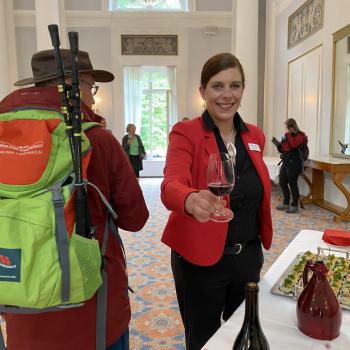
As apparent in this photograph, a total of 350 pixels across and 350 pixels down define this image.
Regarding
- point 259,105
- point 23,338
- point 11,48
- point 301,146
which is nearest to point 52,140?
point 23,338

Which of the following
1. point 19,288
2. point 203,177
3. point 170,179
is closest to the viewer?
point 19,288

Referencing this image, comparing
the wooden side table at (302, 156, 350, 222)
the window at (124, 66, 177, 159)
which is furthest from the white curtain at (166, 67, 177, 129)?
the wooden side table at (302, 156, 350, 222)

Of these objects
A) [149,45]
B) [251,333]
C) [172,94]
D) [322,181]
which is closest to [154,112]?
[172,94]

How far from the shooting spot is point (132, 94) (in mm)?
11398

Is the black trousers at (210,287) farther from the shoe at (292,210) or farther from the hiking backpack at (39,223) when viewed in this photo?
the shoe at (292,210)

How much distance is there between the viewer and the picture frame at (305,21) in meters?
6.91

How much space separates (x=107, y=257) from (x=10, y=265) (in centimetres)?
32

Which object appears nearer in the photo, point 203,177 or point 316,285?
point 316,285

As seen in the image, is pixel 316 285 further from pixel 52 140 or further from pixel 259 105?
pixel 259 105

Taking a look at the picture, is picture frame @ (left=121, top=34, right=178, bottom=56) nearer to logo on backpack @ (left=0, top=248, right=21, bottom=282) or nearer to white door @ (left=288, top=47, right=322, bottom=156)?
white door @ (left=288, top=47, right=322, bottom=156)

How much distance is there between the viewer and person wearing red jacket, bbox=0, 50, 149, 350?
106cm

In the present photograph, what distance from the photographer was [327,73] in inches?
259

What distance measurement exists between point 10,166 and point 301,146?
5.43 meters

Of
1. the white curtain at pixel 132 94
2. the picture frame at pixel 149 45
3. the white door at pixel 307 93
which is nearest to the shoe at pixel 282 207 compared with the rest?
the white door at pixel 307 93
